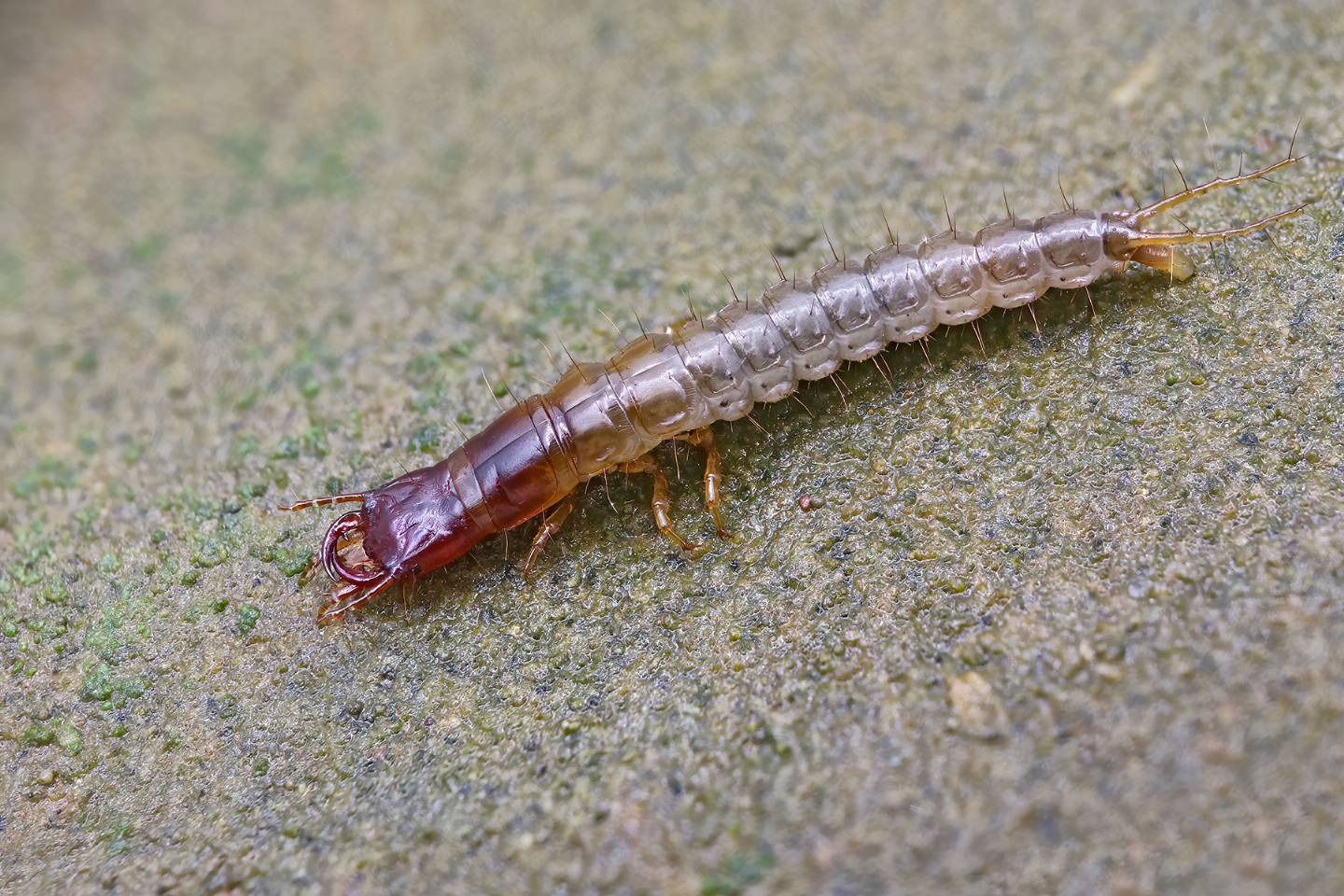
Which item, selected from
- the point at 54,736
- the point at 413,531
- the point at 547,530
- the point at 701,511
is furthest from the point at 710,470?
the point at 54,736

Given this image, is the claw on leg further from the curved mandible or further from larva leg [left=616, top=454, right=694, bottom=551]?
larva leg [left=616, top=454, right=694, bottom=551]

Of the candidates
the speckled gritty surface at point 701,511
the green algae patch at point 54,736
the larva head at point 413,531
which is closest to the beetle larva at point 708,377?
the larva head at point 413,531

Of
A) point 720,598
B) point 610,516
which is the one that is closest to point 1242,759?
point 720,598

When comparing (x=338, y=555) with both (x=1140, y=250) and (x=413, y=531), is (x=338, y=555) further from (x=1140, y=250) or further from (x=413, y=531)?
(x=1140, y=250)

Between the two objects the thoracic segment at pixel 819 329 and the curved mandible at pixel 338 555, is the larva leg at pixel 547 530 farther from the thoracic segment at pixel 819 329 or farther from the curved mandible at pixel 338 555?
the curved mandible at pixel 338 555

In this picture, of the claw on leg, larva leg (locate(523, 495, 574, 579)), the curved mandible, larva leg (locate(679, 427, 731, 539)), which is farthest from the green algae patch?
larva leg (locate(679, 427, 731, 539))

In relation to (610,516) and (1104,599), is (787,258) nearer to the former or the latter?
(610,516)
